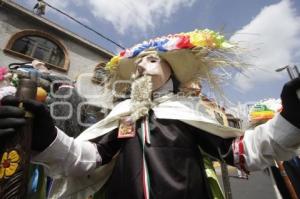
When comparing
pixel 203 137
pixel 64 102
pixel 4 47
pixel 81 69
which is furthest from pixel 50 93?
pixel 81 69

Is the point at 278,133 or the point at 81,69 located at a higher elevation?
the point at 81,69

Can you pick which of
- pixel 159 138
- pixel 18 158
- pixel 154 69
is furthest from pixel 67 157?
pixel 154 69

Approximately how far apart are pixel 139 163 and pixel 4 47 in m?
7.30

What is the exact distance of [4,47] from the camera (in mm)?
6984

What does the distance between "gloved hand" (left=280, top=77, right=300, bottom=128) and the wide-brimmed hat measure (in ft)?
2.44

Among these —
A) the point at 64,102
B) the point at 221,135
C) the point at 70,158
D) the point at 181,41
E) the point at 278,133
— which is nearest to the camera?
the point at 278,133

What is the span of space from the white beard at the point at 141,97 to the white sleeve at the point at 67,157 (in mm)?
358

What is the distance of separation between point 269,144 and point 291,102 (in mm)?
241

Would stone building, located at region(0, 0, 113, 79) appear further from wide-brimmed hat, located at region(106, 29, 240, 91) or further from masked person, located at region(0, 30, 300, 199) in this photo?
A: masked person, located at region(0, 30, 300, 199)

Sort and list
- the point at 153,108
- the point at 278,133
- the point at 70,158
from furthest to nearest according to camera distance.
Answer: the point at 153,108 → the point at 70,158 → the point at 278,133

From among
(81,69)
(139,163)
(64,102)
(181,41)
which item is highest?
(81,69)

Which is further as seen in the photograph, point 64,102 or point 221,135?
point 64,102

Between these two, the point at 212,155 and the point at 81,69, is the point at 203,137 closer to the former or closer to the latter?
the point at 212,155

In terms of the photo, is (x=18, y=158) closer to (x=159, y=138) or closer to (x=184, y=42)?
(x=159, y=138)
